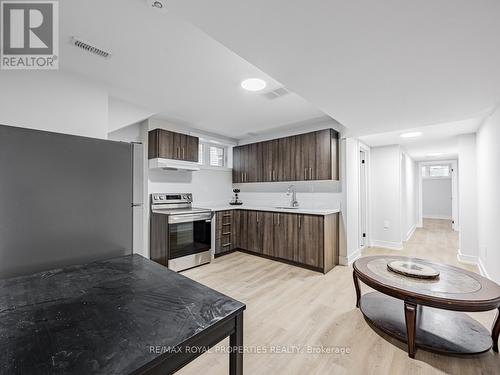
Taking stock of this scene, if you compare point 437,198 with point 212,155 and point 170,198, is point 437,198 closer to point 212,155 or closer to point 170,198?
point 212,155

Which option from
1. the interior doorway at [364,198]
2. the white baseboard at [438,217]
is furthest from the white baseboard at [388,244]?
the white baseboard at [438,217]

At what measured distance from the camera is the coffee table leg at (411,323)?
163 cm

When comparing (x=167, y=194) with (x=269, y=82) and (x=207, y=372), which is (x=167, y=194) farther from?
(x=207, y=372)

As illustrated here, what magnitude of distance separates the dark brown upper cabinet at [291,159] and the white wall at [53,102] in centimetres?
273

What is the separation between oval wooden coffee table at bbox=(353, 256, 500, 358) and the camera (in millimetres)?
1571

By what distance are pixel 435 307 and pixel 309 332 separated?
99 centimetres

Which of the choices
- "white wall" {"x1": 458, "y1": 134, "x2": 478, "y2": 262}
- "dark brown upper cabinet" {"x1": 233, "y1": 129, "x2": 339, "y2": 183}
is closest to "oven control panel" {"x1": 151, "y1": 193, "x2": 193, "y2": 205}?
"dark brown upper cabinet" {"x1": 233, "y1": 129, "x2": 339, "y2": 183}

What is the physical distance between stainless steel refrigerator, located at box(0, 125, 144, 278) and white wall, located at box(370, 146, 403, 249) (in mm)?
4870

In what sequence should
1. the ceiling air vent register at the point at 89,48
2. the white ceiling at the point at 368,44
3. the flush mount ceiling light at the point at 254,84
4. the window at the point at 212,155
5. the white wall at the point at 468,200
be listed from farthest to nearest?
the window at the point at 212,155, the white wall at the point at 468,200, the flush mount ceiling light at the point at 254,84, the ceiling air vent register at the point at 89,48, the white ceiling at the point at 368,44

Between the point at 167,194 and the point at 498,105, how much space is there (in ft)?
14.8

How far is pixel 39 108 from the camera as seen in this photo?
6.93 ft

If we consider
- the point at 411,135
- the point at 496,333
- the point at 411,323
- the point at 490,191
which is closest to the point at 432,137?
the point at 411,135

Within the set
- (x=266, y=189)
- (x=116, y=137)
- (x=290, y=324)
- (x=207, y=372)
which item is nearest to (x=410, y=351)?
(x=290, y=324)

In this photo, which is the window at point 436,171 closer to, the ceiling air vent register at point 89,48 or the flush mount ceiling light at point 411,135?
the flush mount ceiling light at point 411,135
